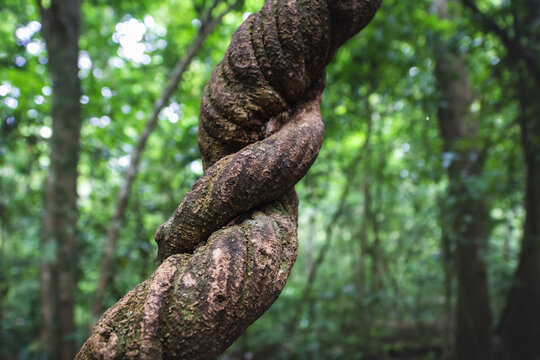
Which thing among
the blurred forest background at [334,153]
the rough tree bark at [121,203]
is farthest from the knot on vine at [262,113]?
the rough tree bark at [121,203]

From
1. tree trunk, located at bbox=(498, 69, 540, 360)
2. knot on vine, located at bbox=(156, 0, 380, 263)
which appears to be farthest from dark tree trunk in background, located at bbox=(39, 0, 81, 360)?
tree trunk, located at bbox=(498, 69, 540, 360)

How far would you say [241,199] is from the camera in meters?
0.53

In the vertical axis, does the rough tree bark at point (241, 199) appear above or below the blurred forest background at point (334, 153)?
below

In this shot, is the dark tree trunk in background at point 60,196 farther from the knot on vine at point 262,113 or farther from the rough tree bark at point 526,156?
the rough tree bark at point 526,156

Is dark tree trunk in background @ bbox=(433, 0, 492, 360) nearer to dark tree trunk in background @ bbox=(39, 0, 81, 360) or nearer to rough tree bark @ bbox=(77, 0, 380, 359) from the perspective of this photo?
rough tree bark @ bbox=(77, 0, 380, 359)

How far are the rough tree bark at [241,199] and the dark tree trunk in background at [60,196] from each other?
6.27ft

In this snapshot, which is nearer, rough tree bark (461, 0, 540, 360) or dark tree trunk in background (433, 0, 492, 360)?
rough tree bark (461, 0, 540, 360)

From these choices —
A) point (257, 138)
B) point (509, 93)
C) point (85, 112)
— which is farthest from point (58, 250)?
point (509, 93)

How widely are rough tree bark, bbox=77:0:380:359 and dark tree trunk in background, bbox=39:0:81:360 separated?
191 cm

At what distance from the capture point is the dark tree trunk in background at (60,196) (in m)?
2.16

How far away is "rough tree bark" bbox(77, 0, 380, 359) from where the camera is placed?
439 millimetres

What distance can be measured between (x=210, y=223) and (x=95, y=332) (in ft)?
0.67

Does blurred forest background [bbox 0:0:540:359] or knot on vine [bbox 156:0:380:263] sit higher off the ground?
blurred forest background [bbox 0:0:540:359]

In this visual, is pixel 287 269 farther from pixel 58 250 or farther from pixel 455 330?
pixel 455 330
